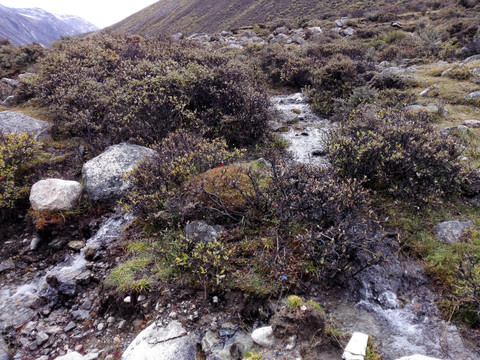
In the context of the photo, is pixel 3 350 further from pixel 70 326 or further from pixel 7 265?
pixel 7 265

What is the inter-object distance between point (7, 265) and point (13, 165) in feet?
8.88

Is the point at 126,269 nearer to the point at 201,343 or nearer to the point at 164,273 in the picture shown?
the point at 164,273

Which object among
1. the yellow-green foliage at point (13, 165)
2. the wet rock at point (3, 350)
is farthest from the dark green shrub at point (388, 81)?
the wet rock at point (3, 350)

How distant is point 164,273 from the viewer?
4.61 metres

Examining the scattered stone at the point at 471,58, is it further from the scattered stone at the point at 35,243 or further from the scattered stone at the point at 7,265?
the scattered stone at the point at 7,265

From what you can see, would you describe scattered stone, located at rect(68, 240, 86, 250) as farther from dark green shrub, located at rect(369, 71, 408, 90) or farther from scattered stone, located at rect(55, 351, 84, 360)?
dark green shrub, located at rect(369, 71, 408, 90)

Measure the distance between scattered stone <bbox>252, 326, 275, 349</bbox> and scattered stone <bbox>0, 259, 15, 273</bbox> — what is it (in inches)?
210

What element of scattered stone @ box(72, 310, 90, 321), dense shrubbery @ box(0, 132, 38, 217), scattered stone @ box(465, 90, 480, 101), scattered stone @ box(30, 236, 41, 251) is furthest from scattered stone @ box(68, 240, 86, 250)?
scattered stone @ box(465, 90, 480, 101)

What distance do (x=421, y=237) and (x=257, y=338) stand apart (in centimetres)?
341

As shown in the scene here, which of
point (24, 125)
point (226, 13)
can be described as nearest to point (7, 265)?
point (24, 125)

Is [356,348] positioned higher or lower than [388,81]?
lower

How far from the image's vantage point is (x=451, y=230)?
4.76m

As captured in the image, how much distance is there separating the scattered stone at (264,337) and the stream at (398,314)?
933mm

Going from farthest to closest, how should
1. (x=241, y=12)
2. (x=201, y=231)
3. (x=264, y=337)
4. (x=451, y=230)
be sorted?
(x=241, y=12) < (x=201, y=231) < (x=451, y=230) < (x=264, y=337)
